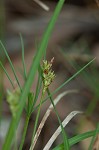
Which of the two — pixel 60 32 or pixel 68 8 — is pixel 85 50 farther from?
pixel 68 8

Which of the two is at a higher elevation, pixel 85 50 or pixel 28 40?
pixel 28 40

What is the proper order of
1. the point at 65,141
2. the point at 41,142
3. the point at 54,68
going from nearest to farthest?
the point at 65,141 → the point at 41,142 → the point at 54,68

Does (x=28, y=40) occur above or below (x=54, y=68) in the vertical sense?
above

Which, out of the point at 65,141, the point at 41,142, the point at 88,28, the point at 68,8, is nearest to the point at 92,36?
the point at 88,28

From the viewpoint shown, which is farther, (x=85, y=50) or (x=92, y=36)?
(x=92, y=36)

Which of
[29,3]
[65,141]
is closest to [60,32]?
[29,3]

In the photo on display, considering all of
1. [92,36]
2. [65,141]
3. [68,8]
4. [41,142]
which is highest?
[68,8]

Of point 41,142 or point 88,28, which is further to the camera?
point 88,28

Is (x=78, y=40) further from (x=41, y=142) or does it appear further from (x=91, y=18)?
(x=41, y=142)

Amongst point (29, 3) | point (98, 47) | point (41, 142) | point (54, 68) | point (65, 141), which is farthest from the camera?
point (29, 3)
